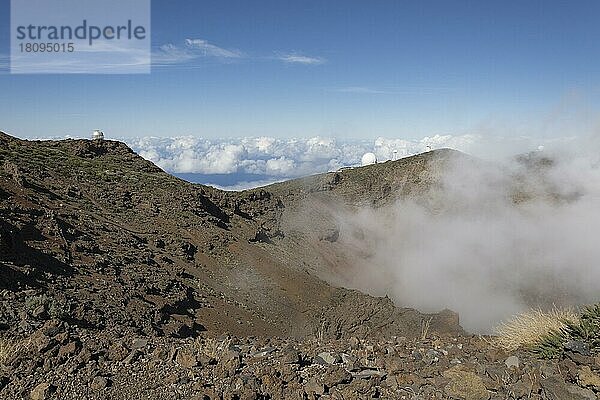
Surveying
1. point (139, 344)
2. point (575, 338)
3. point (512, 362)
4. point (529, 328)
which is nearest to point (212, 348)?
point (139, 344)

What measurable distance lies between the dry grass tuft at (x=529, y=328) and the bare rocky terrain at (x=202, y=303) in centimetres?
31

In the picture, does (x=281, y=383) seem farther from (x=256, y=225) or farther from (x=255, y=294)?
(x=256, y=225)

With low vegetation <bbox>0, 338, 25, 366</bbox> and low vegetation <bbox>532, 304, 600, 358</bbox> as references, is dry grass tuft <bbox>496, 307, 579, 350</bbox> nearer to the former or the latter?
low vegetation <bbox>532, 304, 600, 358</bbox>

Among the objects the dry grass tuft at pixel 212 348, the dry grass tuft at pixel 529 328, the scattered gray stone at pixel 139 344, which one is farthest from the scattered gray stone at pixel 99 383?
the dry grass tuft at pixel 529 328

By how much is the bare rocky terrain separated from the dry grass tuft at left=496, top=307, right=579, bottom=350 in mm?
314

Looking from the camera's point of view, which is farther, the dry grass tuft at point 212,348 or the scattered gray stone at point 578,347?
the dry grass tuft at point 212,348

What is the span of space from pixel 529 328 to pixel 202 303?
11.5 meters

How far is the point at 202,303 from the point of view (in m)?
16.6

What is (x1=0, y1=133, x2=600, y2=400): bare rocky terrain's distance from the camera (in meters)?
5.94

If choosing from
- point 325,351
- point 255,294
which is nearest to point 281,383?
point 325,351

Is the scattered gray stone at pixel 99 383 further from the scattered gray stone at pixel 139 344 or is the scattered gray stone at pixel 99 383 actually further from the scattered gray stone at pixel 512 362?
the scattered gray stone at pixel 512 362

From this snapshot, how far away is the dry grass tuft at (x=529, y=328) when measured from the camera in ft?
23.6

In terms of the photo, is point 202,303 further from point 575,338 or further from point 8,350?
point 575,338

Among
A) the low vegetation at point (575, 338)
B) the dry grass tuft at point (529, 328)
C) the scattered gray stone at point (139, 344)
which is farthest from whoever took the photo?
the dry grass tuft at point (529, 328)
